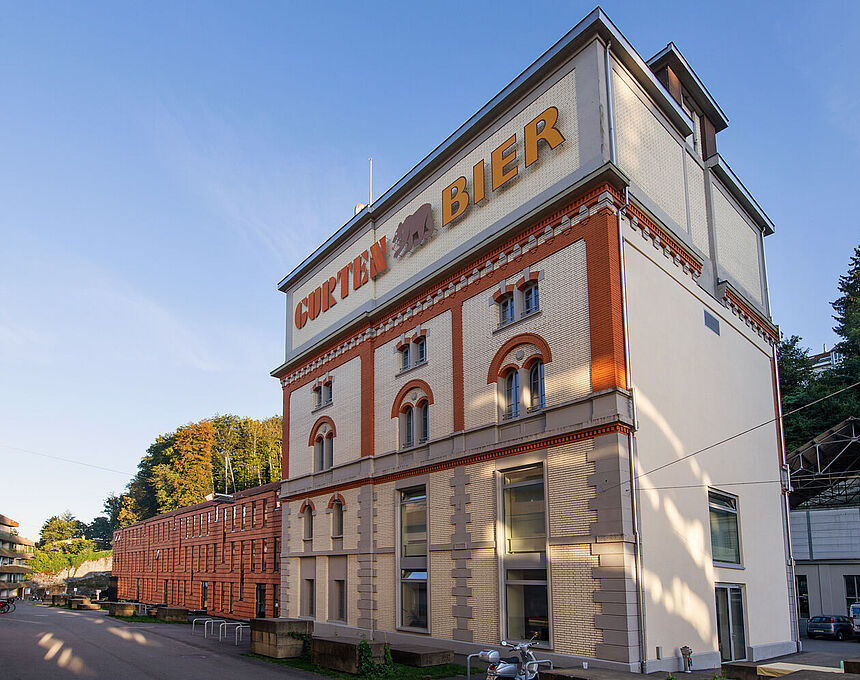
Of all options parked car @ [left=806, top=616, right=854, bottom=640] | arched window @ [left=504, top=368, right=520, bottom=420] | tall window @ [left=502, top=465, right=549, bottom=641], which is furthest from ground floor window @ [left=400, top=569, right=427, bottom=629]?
parked car @ [left=806, top=616, right=854, bottom=640]

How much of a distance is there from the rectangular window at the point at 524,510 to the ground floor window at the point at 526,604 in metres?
0.73

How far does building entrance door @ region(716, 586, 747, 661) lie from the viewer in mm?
22641

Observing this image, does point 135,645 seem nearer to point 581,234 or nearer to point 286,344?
point 286,344

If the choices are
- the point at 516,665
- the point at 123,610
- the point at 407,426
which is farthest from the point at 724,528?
the point at 123,610

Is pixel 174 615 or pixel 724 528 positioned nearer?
pixel 724 528

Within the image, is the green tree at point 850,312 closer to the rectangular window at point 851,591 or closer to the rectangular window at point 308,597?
the rectangular window at point 851,591

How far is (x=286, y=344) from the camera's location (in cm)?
4097

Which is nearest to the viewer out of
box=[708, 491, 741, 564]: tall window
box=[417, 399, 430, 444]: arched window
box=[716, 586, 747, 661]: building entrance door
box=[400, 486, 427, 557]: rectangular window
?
box=[716, 586, 747, 661]: building entrance door

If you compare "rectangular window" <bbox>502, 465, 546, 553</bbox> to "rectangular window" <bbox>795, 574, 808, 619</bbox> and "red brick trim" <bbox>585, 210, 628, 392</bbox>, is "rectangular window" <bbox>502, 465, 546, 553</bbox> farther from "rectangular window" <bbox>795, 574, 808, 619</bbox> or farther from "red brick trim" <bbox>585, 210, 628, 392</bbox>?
"rectangular window" <bbox>795, 574, 808, 619</bbox>

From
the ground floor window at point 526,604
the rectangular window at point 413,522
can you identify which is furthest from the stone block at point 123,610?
the ground floor window at point 526,604

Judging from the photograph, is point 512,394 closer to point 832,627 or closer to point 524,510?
point 524,510

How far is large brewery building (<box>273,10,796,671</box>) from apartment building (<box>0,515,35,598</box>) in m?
91.8

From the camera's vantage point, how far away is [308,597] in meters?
34.8

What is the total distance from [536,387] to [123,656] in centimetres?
1665
